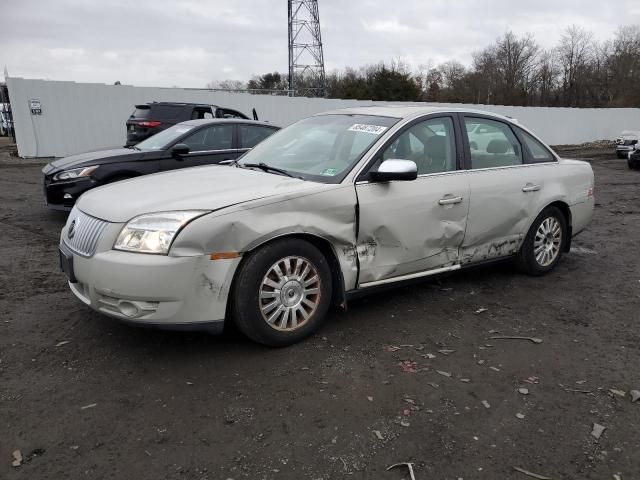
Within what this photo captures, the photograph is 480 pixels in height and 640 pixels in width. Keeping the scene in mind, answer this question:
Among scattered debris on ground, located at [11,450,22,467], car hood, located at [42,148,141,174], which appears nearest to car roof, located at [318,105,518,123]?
scattered debris on ground, located at [11,450,22,467]

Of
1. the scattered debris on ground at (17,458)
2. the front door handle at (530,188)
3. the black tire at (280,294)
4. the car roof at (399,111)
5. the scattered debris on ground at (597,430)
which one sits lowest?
the scattered debris on ground at (597,430)

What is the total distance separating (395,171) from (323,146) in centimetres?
83

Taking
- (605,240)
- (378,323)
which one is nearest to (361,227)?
(378,323)

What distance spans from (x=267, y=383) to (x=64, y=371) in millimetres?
1283

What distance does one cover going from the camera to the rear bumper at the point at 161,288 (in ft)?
10.7

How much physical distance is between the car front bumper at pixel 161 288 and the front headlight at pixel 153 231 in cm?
5

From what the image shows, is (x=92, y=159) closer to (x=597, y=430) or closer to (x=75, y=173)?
(x=75, y=173)

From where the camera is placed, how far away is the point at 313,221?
3738 millimetres

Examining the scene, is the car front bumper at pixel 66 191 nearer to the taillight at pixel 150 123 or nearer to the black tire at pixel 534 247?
the taillight at pixel 150 123

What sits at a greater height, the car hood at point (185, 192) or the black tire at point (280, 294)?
the car hood at point (185, 192)

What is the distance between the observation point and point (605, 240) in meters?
7.33

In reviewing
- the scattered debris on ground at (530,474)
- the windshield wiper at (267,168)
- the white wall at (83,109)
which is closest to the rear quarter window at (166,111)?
the white wall at (83,109)

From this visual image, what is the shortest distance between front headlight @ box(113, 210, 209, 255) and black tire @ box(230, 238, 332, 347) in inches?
18.7

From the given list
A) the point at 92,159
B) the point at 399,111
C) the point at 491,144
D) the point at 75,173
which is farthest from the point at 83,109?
the point at 491,144
